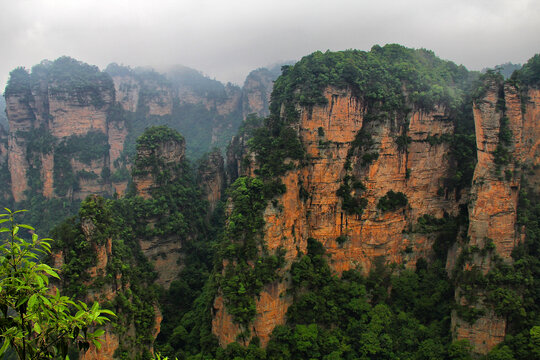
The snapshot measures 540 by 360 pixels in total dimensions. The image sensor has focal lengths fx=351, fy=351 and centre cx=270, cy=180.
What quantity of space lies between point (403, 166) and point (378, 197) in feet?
10.9

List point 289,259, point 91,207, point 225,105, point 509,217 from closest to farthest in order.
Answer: point 91,207 < point 509,217 < point 289,259 < point 225,105

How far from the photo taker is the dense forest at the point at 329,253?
22.5m

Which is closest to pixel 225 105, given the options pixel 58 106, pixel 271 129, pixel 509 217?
pixel 58 106

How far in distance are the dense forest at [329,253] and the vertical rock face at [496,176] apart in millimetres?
181

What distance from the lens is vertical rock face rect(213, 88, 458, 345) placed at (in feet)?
91.4

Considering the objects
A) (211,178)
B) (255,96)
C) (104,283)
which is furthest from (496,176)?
(255,96)

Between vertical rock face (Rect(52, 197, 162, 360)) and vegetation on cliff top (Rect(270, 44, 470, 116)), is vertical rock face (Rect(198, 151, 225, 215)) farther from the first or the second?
vertical rock face (Rect(52, 197, 162, 360))

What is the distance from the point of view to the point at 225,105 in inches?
3204

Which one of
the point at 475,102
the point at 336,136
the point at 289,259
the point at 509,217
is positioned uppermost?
the point at 475,102

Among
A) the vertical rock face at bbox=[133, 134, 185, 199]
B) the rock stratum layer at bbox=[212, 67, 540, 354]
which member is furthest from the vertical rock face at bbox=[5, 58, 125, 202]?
the rock stratum layer at bbox=[212, 67, 540, 354]

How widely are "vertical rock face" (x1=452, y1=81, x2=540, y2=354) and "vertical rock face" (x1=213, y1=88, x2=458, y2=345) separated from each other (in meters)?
3.99

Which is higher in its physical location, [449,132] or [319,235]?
[449,132]

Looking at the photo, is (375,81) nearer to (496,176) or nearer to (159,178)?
(496,176)

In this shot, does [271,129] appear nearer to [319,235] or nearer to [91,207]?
[319,235]
